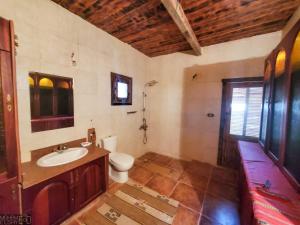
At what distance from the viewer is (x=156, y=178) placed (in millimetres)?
2572

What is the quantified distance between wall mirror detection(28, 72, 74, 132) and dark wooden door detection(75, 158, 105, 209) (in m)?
0.69

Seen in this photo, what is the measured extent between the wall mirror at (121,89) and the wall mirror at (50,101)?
83 cm

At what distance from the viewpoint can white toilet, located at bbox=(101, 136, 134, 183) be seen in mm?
2277

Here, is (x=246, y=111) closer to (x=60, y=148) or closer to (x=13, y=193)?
(x=60, y=148)

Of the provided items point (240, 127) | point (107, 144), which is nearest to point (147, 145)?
point (107, 144)

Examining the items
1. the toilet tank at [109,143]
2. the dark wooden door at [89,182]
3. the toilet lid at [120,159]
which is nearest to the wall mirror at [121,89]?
the toilet tank at [109,143]

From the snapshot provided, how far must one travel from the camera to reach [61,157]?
70.2 inches

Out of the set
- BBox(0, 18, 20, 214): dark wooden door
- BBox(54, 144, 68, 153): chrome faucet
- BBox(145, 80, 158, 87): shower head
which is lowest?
BBox(54, 144, 68, 153): chrome faucet

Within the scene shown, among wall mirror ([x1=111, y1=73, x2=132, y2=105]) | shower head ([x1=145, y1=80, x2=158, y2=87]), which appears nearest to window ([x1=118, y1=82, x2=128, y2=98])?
wall mirror ([x1=111, y1=73, x2=132, y2=105])

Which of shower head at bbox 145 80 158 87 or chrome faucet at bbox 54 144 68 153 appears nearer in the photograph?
chrome faucet at bbox 54 144 68 153

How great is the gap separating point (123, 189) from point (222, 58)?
3.15 m

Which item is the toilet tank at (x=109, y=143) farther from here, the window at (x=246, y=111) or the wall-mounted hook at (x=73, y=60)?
the window at (x=246, y=111)

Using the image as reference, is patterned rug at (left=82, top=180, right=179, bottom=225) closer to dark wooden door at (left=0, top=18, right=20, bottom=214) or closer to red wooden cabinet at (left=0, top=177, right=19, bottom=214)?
red wooden cabinet at (left=0, top=177, right=19, bottom=214)

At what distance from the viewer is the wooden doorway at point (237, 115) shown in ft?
8.35
